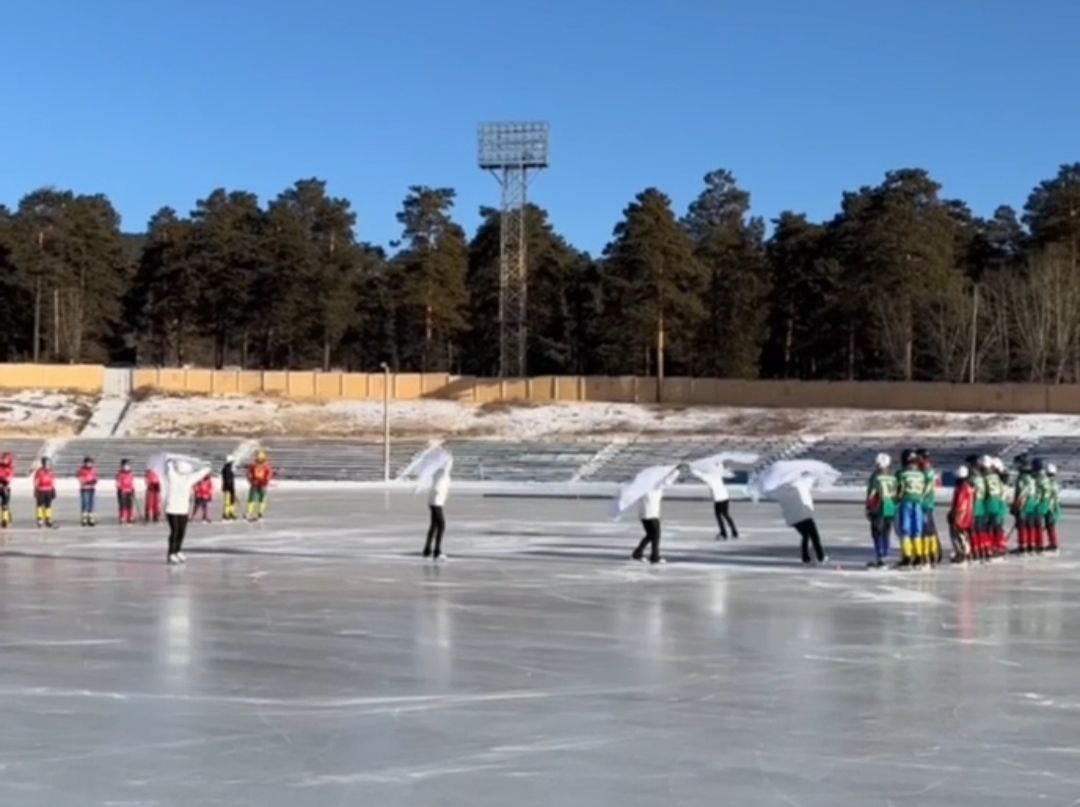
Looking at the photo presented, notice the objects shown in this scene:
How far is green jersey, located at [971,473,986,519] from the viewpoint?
75.5 ft

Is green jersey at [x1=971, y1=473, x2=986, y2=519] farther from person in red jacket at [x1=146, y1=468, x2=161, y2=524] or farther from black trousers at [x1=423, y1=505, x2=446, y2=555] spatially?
person in red jacket at [x1=146, y1=468, x2=161, y2=524]

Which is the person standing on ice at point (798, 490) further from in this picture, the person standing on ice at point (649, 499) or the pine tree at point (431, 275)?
the pine tree at point (431, 275)

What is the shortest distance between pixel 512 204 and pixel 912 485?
63.7 meters

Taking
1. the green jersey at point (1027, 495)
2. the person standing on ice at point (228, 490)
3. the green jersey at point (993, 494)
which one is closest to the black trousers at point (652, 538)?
the green jersey at point (993, 494)

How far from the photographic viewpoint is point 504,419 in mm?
74562

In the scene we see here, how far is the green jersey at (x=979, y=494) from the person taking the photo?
23.0 m

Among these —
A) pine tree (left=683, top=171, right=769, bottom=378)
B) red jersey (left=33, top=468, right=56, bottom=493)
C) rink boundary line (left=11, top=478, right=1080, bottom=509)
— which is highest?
pine tree (left=683, top=171, right=769, bottom=378)

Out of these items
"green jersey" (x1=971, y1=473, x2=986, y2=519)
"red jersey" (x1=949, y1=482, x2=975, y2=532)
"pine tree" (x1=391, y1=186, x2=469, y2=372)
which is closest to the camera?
"red jersey" (x1=949, y1=482, x2=975, y2=532)


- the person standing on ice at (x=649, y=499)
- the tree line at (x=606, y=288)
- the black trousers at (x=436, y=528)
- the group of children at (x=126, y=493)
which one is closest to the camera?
the person standing on ice at (x=649, y=499)

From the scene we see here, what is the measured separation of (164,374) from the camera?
79.8 meters

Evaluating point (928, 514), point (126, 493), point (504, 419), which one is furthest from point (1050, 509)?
point (504, 419)

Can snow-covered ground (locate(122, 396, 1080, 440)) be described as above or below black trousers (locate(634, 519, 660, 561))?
above

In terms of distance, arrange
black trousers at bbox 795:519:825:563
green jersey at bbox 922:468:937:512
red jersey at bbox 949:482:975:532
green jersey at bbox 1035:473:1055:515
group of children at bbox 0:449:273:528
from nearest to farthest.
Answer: green jersey at bbox 922:468:937:512 → black trousers at bbox 795:519:825:563 → red jersey at bbox 949:482:975:532 → green jersey at bbox 1035:473:1055:515 → group of children at bbox 0:449:273:528

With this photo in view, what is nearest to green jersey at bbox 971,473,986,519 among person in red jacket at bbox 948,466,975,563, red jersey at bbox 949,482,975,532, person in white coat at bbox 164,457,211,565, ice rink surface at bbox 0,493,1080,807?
person in red jacket at bbox 948,466,975,563
